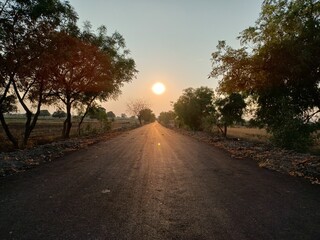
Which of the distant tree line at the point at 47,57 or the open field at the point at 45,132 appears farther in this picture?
the open field at the point at 45,132

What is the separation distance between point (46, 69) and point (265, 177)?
716 inches

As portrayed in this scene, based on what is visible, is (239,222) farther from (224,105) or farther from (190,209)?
(224,105)

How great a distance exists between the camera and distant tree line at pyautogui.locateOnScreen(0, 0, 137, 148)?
18.0 m

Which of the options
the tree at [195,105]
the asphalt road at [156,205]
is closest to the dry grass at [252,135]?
the tree at [195,105]

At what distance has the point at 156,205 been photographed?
21.7 feet

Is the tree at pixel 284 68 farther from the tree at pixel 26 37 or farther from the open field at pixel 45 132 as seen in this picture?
the open field at pixel 45 132

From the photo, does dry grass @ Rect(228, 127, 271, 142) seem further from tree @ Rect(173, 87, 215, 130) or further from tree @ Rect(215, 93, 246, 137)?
tree @ Rect(173, 87, 215, 130)

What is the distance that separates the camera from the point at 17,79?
20.2 m

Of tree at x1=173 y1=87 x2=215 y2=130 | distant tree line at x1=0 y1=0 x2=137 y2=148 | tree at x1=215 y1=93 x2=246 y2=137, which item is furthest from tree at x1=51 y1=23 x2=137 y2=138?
tree at x1=173 y1=87 x2=215 y2=130

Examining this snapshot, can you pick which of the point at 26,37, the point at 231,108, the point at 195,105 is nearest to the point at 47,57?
the point at 26,37

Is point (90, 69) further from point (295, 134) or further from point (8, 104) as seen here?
point (295, 134)

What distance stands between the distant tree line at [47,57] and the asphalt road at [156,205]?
10.9 metres

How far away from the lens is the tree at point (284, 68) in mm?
15266

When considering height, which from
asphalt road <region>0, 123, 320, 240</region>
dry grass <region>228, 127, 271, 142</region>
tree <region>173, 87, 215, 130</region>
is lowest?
asphalt road <region>0, 123, 320, 240</region>
